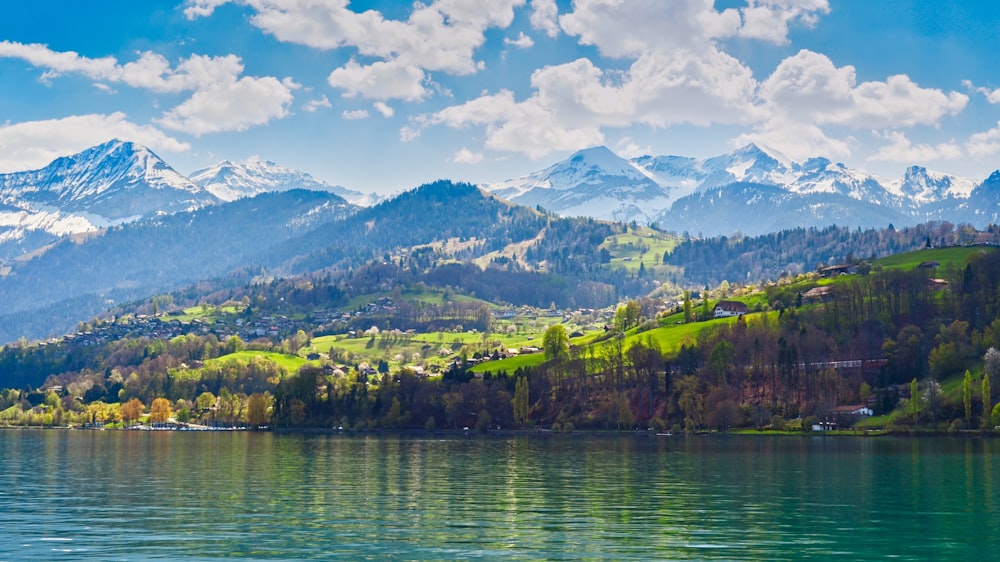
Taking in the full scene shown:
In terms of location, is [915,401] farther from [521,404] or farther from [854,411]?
[521,404]

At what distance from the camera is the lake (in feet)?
163

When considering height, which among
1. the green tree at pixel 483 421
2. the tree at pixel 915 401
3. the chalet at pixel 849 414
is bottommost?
the green tree at pixel 483 421

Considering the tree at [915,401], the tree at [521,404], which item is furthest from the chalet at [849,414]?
the tree at [521,404]

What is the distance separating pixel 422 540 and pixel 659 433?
12159 centimetres

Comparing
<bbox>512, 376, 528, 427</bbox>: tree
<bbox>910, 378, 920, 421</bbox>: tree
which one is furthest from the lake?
<bbox>512, 376, 528, 427</bbox>: tree

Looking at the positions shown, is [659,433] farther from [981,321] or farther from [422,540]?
[422,540]

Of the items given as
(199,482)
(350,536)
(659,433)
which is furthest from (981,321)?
(350,536)

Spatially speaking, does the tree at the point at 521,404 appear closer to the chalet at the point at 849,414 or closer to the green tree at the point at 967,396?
the chalet at the point at 849,414

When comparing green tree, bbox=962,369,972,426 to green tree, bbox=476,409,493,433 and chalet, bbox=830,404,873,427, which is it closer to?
chalet, bbox=830,404,873,427

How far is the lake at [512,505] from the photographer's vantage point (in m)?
49.8

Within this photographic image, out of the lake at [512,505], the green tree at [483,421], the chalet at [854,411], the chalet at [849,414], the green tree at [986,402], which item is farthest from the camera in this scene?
the green tree at [483,421]

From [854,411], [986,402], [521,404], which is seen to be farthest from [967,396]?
[521,404]

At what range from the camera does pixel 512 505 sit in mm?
66438

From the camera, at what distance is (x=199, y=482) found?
8362 centimetres
